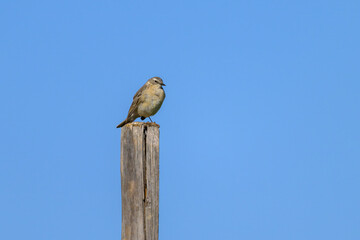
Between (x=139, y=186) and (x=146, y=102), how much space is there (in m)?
5.92

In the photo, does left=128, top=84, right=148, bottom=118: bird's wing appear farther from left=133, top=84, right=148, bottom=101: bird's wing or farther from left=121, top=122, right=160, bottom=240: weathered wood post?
left=121, top=122, right=160, bottom=240: weathered wood post

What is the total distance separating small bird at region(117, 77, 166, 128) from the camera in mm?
11578

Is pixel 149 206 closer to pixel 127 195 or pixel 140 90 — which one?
pixel 127 195

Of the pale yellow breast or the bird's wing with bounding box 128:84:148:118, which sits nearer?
the pale yellow breast

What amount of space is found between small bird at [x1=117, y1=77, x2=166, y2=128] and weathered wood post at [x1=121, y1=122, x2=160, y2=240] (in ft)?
17.9

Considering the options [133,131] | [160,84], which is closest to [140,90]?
[160,84]

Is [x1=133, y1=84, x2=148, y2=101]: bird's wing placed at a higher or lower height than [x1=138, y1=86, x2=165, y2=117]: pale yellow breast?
higher

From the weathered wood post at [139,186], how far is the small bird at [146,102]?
5.47 meters

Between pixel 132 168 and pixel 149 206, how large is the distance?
46cm

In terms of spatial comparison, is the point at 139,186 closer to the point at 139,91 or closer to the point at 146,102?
the point at 146,102

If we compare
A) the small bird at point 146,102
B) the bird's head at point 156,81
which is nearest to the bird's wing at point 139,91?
the small bird at point 146,102

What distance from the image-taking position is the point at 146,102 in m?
11.6

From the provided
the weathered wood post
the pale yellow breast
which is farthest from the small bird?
the weathered wood post

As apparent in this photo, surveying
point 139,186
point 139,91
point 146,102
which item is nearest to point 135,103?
point 146,102
